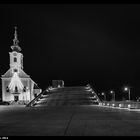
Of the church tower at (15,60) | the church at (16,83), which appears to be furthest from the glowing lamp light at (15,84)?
the church tower at (15,60)

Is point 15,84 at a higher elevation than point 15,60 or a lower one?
lower

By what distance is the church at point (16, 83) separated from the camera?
4457 inches

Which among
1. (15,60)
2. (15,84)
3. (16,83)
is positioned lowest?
(15,84)

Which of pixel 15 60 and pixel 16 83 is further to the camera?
pixel 15 60

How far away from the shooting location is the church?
113 metres

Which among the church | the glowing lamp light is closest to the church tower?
the church

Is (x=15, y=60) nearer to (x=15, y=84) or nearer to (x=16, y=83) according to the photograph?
(x=16, y=83)

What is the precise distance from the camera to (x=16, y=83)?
11469cm

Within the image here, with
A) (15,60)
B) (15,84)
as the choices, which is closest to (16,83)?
(15,84)

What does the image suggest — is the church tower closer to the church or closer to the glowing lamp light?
the church

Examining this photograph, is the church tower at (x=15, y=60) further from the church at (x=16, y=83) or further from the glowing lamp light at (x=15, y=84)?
the glowing lamp light at (x=15, y=84)

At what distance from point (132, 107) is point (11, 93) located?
258 feet
